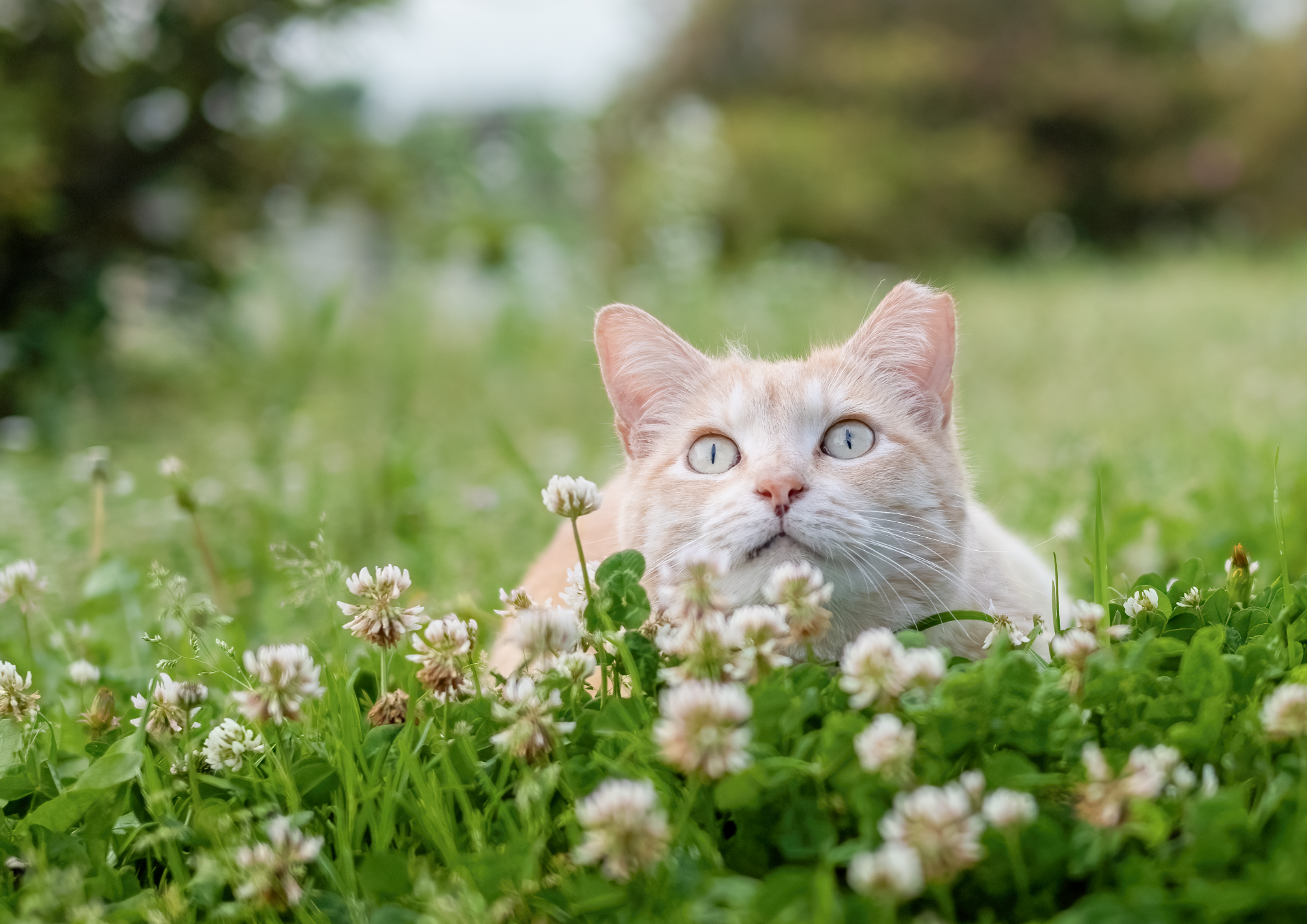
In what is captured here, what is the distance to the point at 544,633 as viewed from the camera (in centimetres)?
106

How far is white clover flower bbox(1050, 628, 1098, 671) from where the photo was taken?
3.43 feet

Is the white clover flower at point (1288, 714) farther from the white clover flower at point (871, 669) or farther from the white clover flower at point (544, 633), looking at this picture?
the white clover flower at point (544, 633)

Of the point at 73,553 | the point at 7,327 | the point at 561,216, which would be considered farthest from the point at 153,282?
the point at 561,216

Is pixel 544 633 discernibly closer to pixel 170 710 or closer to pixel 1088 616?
pixel 170 710

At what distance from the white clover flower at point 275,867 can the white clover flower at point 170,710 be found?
9.2 inches

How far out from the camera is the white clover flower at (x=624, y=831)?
2.82 feet

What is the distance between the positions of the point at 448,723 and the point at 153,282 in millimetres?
4923

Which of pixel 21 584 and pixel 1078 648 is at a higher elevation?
pixel 21 584

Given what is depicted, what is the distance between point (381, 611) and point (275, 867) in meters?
0.29

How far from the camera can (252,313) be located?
654 centimetres

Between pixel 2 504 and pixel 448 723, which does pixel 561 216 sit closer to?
pixel 2 504

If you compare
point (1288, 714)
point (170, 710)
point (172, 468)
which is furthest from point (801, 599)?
point (172, 468)

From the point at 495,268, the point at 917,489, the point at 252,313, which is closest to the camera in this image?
the point at 917,489

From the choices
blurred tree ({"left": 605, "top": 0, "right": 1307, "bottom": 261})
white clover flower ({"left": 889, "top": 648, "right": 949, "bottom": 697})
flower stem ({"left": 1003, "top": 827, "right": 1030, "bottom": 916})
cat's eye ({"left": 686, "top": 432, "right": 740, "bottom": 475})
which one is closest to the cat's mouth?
cat's eye ({"left": 686, "top": 432, "right": 740, "bottom": 475})
